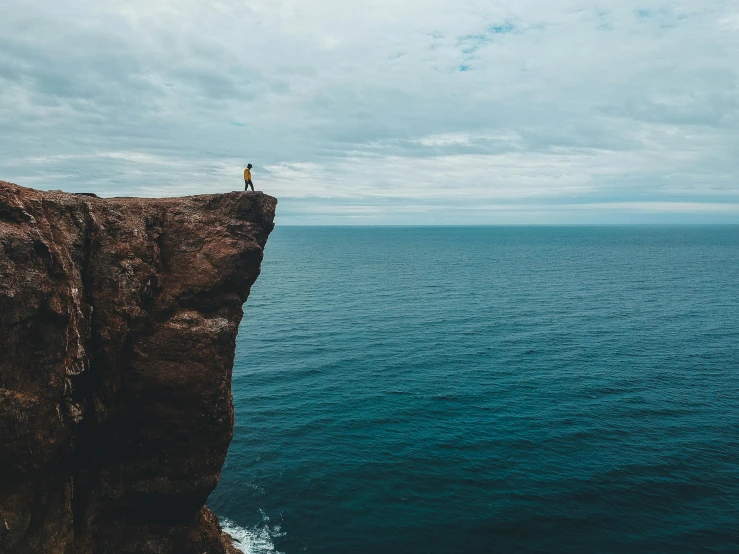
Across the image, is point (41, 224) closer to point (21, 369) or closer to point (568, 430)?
point (21, 369)

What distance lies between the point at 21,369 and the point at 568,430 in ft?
179

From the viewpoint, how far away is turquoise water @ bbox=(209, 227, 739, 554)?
4416cm

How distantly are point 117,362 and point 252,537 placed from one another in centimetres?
2595

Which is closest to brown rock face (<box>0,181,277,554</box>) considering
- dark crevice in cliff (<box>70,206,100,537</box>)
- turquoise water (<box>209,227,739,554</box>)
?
dark crevice in cliff (<box>70,206,100,537</box>)

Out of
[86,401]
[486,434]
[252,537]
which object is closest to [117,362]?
[86,401]

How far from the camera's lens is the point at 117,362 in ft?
83.8

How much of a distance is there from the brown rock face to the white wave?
522 inches

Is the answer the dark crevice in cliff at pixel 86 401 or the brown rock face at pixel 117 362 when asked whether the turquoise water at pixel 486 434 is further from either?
the dark crevice in cliff at pixel 86 401

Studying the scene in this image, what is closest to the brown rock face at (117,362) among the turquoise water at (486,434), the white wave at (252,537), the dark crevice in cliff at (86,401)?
the dark crevice in cliff at (86,401)

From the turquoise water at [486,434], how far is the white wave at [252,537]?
0.67 feet

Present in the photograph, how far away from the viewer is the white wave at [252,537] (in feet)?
139

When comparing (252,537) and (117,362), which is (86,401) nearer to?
(117,362)

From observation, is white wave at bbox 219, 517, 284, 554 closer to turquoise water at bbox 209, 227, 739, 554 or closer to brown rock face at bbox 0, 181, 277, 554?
turquoise water at bbox 209, 227, 739, 554

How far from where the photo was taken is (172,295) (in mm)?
27219
